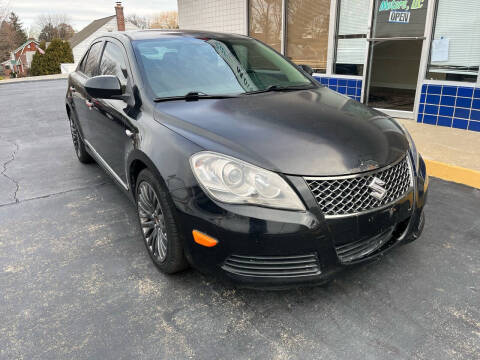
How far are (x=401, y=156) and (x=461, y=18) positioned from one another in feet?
14.7

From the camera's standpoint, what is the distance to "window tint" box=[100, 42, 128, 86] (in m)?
3.05

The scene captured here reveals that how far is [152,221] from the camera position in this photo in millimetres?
2564

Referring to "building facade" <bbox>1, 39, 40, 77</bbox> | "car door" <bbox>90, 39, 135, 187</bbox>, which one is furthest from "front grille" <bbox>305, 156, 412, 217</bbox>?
"building facade" <bbox>1, 39, 40, 77</bbox>

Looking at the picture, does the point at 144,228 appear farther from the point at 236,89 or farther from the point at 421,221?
the point at 421,221

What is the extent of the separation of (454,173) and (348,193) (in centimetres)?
275

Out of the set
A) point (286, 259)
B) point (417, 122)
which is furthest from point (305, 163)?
point (417, 122)

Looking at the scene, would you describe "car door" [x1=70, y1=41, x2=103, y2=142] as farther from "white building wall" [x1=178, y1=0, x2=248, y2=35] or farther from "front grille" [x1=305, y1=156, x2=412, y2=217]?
"white building wall" [x1=178, y1=0, x2=248, y2=35]

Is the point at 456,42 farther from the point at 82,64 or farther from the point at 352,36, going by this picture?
the point at 82,64

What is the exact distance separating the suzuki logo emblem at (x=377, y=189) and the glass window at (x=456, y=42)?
4516 millimetres

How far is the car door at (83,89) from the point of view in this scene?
3.85 m

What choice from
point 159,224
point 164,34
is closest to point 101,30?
point 164,34

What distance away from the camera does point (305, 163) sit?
Answer: 199cm

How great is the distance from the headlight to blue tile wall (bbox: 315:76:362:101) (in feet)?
18.6

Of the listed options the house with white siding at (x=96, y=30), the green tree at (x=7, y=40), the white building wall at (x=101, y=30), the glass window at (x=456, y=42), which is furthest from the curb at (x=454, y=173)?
the green tree at (x=7, y=40)
